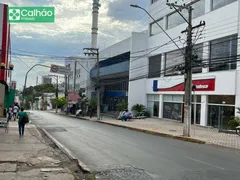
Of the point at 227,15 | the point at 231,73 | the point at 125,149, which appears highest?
the point at 227,15

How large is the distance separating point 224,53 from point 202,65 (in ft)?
12.4

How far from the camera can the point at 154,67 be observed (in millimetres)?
42688

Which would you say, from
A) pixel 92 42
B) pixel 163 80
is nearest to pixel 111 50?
pixel 92 42

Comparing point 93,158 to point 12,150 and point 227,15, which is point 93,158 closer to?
point 12,150

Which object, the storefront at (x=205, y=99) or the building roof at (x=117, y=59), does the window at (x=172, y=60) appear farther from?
the building roof at (x=117, y=59)

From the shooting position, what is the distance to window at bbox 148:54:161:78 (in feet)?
136

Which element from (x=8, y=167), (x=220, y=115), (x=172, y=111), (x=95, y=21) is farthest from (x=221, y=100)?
(x=95, y=21)

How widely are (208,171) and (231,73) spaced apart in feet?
62.1

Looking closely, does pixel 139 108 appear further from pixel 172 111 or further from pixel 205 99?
pixel 205 99

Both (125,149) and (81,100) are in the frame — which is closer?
(125,149)

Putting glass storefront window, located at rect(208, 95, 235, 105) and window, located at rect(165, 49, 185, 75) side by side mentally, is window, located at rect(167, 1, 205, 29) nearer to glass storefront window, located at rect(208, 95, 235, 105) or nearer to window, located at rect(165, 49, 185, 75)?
window, located at rect(165, 49, 185, 75)

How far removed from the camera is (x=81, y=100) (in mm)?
59750

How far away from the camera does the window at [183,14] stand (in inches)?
1290

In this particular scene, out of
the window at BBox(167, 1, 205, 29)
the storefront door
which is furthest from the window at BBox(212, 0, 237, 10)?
the storefront door
